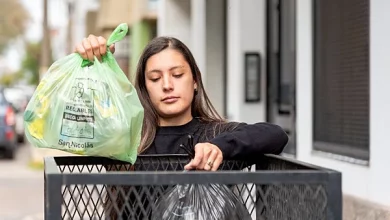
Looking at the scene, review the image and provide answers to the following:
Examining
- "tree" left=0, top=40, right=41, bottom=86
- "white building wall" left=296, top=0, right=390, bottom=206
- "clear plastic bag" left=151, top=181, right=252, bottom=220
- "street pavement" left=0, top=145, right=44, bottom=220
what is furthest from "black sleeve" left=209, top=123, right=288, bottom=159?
"tree" left=0, top=40, right=41, bottom=86

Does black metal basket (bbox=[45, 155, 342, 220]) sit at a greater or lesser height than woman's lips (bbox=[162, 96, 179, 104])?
lesser

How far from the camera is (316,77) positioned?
6824 mm

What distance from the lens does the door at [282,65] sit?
7953 millimetres

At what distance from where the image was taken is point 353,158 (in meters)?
5.88

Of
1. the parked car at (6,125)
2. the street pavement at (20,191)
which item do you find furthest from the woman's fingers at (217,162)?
the parked car at (6,125)

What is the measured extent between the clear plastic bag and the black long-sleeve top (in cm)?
27

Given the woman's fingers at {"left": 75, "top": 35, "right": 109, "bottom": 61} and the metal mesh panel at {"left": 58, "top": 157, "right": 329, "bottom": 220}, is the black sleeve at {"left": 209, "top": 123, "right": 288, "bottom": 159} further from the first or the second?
the woman's fingers at {"left": 75, "top": 35, "right": 109, "bottom": 61}

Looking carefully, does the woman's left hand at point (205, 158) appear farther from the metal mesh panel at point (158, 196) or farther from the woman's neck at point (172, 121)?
the woman's neck at point (172, 121)

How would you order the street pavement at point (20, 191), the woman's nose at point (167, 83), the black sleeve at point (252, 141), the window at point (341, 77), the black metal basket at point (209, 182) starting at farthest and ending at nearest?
the street pavement at point (20, 191)
the window at point (341, 77)
the woman's nose at point (167, 83)
the black sleeve at point (252, 141)
the black metal basket at point (209, 182)

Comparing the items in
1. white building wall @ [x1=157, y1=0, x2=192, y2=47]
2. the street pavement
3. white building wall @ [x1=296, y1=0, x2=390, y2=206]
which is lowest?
the street pavement

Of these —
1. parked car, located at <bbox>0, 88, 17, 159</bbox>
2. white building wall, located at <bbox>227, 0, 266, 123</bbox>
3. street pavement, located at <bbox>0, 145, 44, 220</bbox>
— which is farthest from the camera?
parked car, located at <bbox>0, 88, 17, 159</bbox>

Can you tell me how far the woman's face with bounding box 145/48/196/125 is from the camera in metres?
2.92

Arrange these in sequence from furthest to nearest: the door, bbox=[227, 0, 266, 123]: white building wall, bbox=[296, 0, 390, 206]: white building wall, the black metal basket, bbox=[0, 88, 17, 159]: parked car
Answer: bbox=[0, 88, 17, 159]: parked car → bbox=[227, 0, 266, 123]: white building wall → the door → bbox=[296, 0, 390, 206]: white building wall → the black metal basket

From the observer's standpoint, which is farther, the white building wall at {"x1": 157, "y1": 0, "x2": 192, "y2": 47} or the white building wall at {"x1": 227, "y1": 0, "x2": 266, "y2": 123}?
the white building wall at {"x1": 157, "y1": 0, "x2": 192, "y2": 47}
